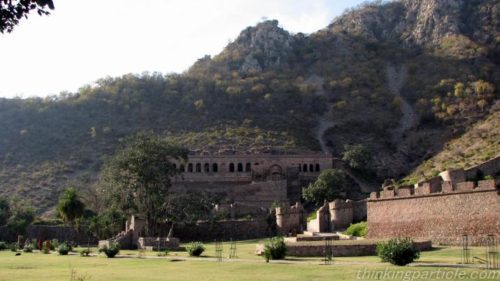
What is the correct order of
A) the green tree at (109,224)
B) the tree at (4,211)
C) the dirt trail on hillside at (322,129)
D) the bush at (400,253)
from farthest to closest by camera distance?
1. the dirt trail on hillside at (322,129)
2. the tree at (4,211)
3. the green tree at (109,224)
4. the bush at (400,253)

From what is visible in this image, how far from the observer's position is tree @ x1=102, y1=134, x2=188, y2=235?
149 ft

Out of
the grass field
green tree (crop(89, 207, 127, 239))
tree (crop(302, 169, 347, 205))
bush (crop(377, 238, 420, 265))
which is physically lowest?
the grass field

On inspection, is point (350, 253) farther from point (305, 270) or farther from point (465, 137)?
point (465, 137)

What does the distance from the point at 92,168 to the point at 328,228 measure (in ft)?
150

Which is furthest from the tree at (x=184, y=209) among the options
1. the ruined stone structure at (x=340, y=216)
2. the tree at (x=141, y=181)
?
the ruined stone structure at (x=340, y=216)

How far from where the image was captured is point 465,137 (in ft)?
249

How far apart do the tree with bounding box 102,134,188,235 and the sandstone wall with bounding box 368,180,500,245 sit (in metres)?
17.4

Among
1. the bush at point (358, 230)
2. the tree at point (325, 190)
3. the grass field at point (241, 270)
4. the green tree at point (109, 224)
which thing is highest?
the tree at point (325, 190)

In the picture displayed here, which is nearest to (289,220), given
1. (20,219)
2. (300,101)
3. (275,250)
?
(275,250)

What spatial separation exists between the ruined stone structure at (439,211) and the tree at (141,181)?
1739 centimetres

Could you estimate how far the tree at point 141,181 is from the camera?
149 ft

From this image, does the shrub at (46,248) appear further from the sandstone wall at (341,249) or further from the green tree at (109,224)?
the sandstone wall at (341,249)

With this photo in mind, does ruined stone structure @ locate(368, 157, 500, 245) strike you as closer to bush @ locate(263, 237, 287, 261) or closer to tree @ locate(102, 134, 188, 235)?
bush @ locate(263, 237, 287, 261)

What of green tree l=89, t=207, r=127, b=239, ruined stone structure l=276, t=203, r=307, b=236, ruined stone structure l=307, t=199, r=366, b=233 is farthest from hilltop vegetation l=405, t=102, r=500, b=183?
green tree l=89, t=207, r=127, b=239
